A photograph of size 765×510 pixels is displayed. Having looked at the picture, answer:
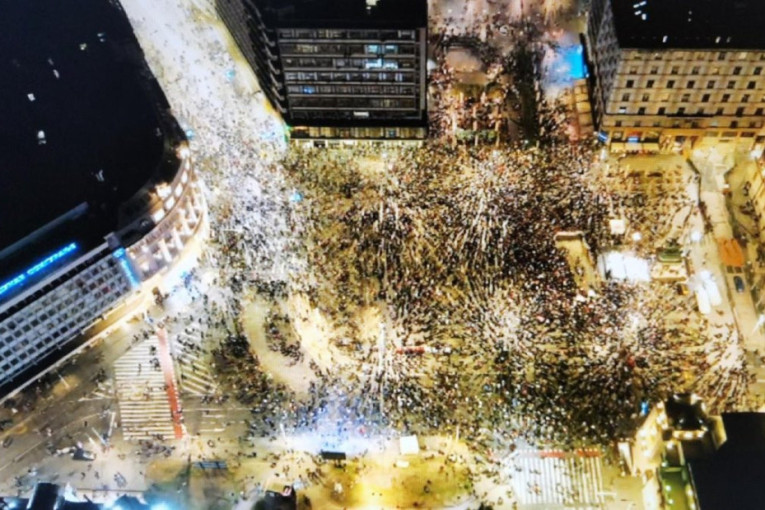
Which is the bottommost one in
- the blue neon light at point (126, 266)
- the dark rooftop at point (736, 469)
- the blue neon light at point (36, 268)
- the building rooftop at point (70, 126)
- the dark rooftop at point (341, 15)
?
the dark rooftop at point (736, 469)

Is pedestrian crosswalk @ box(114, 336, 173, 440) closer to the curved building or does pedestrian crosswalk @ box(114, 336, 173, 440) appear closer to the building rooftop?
the curved building

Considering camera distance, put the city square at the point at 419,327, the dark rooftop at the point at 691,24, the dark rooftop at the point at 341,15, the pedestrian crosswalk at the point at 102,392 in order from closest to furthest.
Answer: the city square at the point at 419,327 → the pedestrian crosswalk at the point at 102,392 → the dark rooftop at the point at 691,24 → the dark rooftop at the point at 341,15

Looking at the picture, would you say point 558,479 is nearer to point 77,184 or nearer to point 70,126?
point 77,184

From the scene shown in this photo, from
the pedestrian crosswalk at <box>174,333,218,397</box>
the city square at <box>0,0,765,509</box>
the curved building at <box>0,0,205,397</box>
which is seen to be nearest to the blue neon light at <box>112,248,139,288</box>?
the curved building at <box>0,0,205,397</box>

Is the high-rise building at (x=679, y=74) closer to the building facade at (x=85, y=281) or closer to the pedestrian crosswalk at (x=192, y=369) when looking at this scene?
the building facade at (x=85, y=281)

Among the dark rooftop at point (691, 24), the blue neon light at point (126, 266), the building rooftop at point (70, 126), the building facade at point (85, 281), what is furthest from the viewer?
the dark rooftop at point (691, 24)

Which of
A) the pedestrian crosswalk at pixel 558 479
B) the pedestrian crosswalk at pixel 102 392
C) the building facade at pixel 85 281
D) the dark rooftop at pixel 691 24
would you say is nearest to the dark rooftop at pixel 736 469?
the pedestrian crosswalk at pixel 558 479

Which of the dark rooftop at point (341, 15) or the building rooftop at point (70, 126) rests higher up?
the dark rooftop at point (341, 15)
